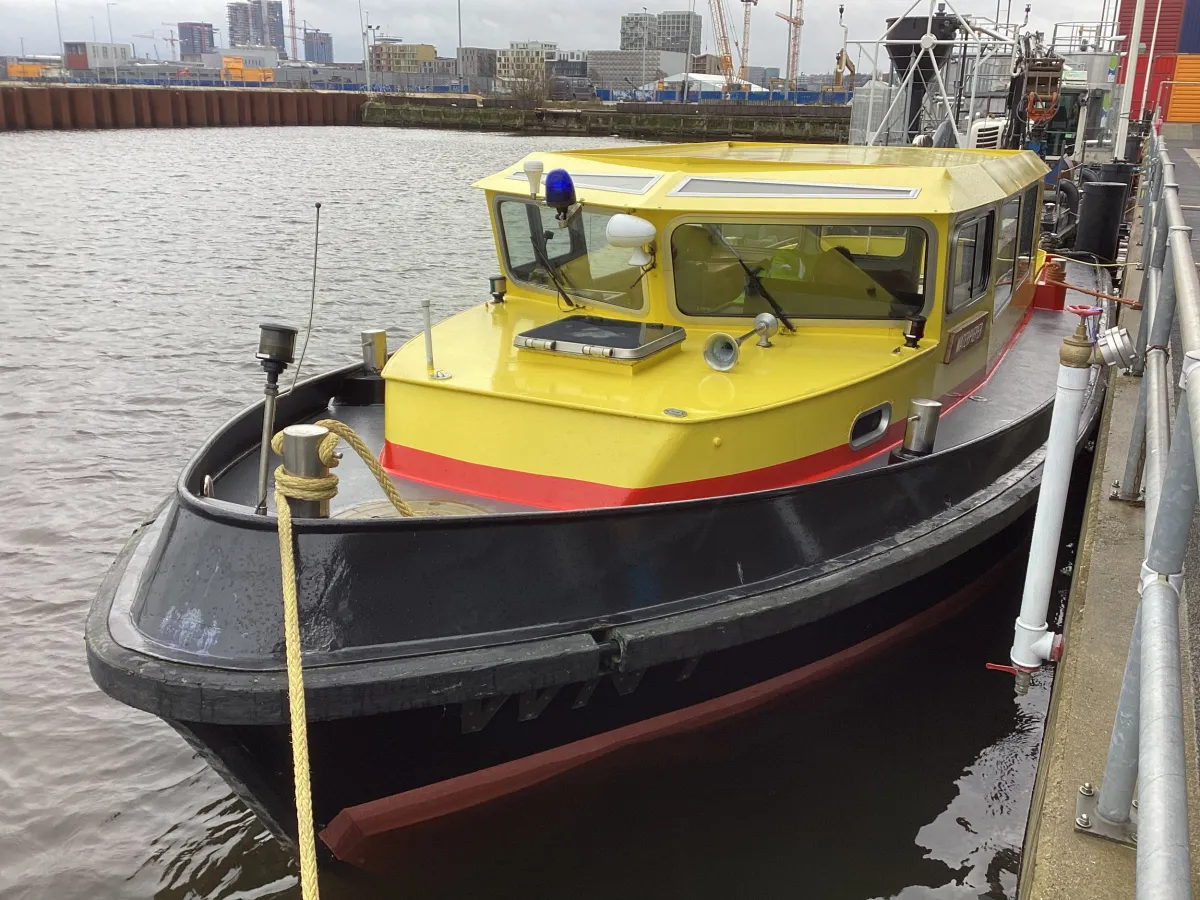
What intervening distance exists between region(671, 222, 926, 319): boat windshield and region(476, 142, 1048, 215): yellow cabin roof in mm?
128

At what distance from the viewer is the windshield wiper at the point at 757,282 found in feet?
15.8

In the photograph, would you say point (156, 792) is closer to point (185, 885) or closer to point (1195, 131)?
point (185, 885)

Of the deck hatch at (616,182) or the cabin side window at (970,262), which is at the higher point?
the deck hatch at (616,182)

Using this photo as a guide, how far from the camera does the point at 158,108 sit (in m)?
58.5

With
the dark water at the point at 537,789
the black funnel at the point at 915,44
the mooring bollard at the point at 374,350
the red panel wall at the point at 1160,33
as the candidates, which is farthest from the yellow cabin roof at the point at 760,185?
the red panel wall at the point at 1160,33

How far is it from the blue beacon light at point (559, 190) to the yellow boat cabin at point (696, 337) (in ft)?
0.04

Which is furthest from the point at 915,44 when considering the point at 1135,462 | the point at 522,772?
the point at 522,772

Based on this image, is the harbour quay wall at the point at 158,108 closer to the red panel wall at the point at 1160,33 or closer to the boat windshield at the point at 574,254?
the red panel wall at the point at 1160,33

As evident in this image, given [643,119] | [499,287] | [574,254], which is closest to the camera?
[574,254]

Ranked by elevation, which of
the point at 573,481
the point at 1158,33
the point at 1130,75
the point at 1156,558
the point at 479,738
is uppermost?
the point at 1158,33

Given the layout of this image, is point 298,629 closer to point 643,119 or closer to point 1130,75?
point 1130,75

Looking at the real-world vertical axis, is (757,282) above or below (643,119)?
below

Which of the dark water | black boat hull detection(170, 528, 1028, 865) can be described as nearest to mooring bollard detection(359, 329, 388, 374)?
the dark water

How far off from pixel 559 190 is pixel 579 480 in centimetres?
136
